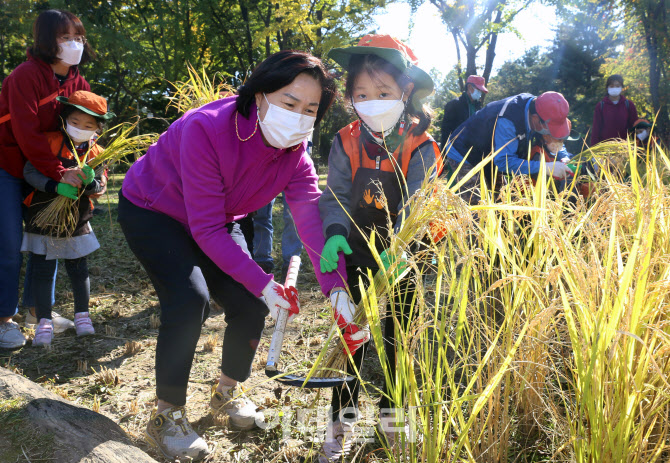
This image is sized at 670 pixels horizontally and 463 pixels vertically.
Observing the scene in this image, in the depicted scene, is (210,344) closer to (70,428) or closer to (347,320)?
(70,428)

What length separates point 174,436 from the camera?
1902mm

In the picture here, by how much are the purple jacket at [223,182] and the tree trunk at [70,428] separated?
0.63 meters

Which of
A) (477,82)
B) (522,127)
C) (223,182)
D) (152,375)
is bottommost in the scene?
(152,375)

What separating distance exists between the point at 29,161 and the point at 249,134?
1.75m

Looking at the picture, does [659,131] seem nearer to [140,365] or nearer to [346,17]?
[346,17]

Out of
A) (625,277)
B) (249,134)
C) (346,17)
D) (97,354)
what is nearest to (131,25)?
(346,17)

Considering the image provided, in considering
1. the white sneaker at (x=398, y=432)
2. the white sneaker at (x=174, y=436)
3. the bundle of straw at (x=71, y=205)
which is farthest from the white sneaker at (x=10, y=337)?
the white sneaker at (x=398, y=432)

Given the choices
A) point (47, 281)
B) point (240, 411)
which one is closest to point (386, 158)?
point (240, 411)

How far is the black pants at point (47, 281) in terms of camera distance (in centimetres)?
311

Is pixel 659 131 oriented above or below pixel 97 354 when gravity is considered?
above

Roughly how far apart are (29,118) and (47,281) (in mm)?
956

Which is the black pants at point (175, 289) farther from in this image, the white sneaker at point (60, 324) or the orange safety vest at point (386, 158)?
the white sneaker at point (60, 324)

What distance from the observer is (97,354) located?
2.94 metres

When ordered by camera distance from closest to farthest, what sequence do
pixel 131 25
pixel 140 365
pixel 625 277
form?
pixel 625 277, pixel 140 365, pixel 131 25
